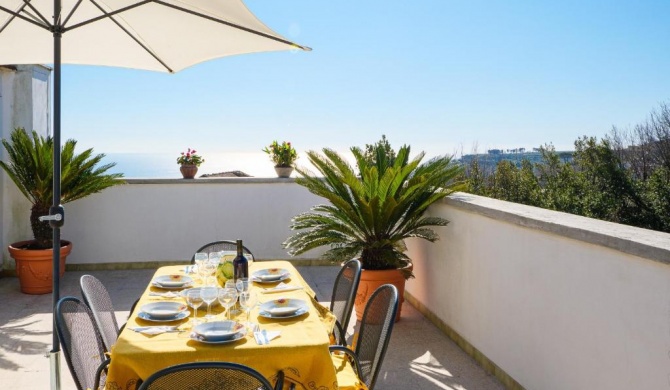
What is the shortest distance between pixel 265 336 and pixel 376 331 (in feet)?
1.99

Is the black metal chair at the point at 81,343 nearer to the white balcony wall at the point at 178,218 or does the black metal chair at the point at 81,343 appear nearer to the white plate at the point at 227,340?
the white plate at the point at 227,340

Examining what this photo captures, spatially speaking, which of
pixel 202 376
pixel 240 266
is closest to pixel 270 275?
pixel 240 266

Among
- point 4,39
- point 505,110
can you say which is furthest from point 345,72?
point 4,39

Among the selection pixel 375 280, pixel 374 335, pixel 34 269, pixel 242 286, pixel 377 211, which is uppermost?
Answer: pixel 377 211

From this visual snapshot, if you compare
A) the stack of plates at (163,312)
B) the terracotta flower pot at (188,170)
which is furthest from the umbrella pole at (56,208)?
the terracotta flower pot at (188,170)

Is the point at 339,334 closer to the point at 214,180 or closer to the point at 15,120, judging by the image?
the point at 214,180

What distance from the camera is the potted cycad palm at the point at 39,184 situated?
597cm

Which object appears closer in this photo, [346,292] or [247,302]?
[247,302]

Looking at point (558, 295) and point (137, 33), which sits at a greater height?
point (137, 33)

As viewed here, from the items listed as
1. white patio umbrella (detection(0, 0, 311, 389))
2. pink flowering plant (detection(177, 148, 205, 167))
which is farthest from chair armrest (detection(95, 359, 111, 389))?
pink flowering plant (detection(177, 148, 205, 167))

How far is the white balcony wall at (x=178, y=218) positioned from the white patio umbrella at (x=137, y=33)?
11.5ft

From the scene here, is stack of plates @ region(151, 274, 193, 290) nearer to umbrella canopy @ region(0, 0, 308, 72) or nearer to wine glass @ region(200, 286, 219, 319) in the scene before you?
wine glass @ region(200, 286, 219, 319)

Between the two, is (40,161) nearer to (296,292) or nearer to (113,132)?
(296,292)

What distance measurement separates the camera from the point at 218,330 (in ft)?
8.14
